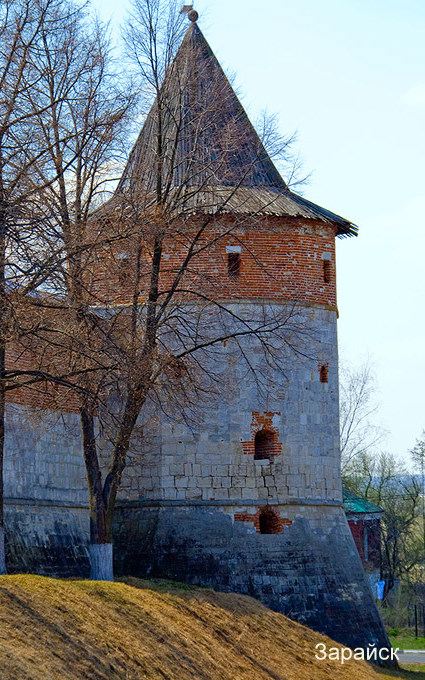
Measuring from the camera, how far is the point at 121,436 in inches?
645

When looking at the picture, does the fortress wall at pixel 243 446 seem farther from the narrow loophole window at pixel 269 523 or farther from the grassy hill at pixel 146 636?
the grassy hill at pixel 146 636

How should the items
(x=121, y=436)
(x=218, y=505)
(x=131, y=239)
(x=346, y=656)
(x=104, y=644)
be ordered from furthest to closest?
(x=218, y=505), (x=346, y=656), (x=121, y=436), (x=131, y=239), (x=104, y=644)

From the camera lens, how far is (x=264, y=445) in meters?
19.6

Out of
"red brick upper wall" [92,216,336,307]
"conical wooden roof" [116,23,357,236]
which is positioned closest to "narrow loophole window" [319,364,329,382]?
"red brick upper wall" [92,216,336,307]

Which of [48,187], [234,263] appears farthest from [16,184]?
[234,263]

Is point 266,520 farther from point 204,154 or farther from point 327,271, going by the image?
point 204,154

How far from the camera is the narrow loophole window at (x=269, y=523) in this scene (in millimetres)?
19250

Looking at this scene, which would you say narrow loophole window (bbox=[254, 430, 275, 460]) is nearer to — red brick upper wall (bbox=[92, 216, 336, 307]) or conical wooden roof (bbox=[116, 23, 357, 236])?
red brick upper wall (bbox=[92, 216, 336, 307])

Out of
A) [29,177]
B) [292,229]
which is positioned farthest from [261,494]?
[29,177]

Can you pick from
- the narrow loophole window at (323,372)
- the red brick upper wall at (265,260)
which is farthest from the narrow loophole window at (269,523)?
the red brick upper wall at (265,260)

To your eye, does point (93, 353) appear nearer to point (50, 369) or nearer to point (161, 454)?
point (50, 369)

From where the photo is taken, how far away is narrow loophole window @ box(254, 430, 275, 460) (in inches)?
768

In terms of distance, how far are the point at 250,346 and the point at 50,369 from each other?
18.9 feet

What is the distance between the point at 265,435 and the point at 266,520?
5.02 feet
